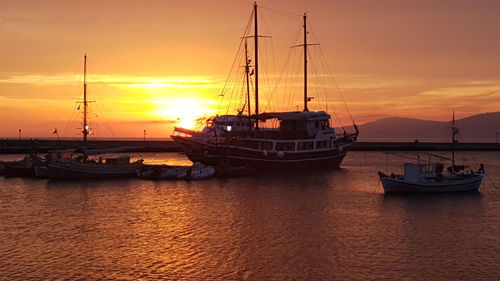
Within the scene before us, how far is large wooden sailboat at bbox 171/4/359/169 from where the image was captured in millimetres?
77500

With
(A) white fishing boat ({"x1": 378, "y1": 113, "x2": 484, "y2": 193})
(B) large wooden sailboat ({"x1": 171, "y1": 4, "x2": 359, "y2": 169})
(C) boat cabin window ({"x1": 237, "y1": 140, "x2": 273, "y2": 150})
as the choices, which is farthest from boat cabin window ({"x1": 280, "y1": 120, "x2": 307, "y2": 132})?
(A) white fishing boat ({"x1": 378, "y1": 113, "x2": 484, "y2": 193})

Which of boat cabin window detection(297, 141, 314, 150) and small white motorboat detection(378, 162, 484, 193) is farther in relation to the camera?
boat cabin window detection(297, 141, 314, 150)

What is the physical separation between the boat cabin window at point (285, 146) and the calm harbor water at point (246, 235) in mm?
22730

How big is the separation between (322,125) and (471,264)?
199ft

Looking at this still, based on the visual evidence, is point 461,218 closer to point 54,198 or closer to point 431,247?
point 431,247

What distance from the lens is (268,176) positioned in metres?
71.0

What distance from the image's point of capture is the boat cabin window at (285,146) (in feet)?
255

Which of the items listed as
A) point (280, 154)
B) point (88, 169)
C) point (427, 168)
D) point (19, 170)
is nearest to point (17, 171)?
point (19, 170)

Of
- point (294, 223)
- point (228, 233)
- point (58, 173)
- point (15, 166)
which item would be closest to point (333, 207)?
point (294, 223)

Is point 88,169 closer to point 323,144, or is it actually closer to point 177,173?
point 177,173

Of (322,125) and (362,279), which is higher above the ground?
(322,125)

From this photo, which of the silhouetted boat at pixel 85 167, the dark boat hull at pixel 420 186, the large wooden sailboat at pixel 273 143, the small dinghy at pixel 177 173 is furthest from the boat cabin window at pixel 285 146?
the dark boat hull at pixel 420 186

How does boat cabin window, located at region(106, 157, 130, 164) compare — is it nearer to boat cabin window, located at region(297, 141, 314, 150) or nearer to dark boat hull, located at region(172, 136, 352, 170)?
dark boat hull, located at region(172, 136, 352, 170)

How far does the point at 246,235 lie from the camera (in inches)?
1261
